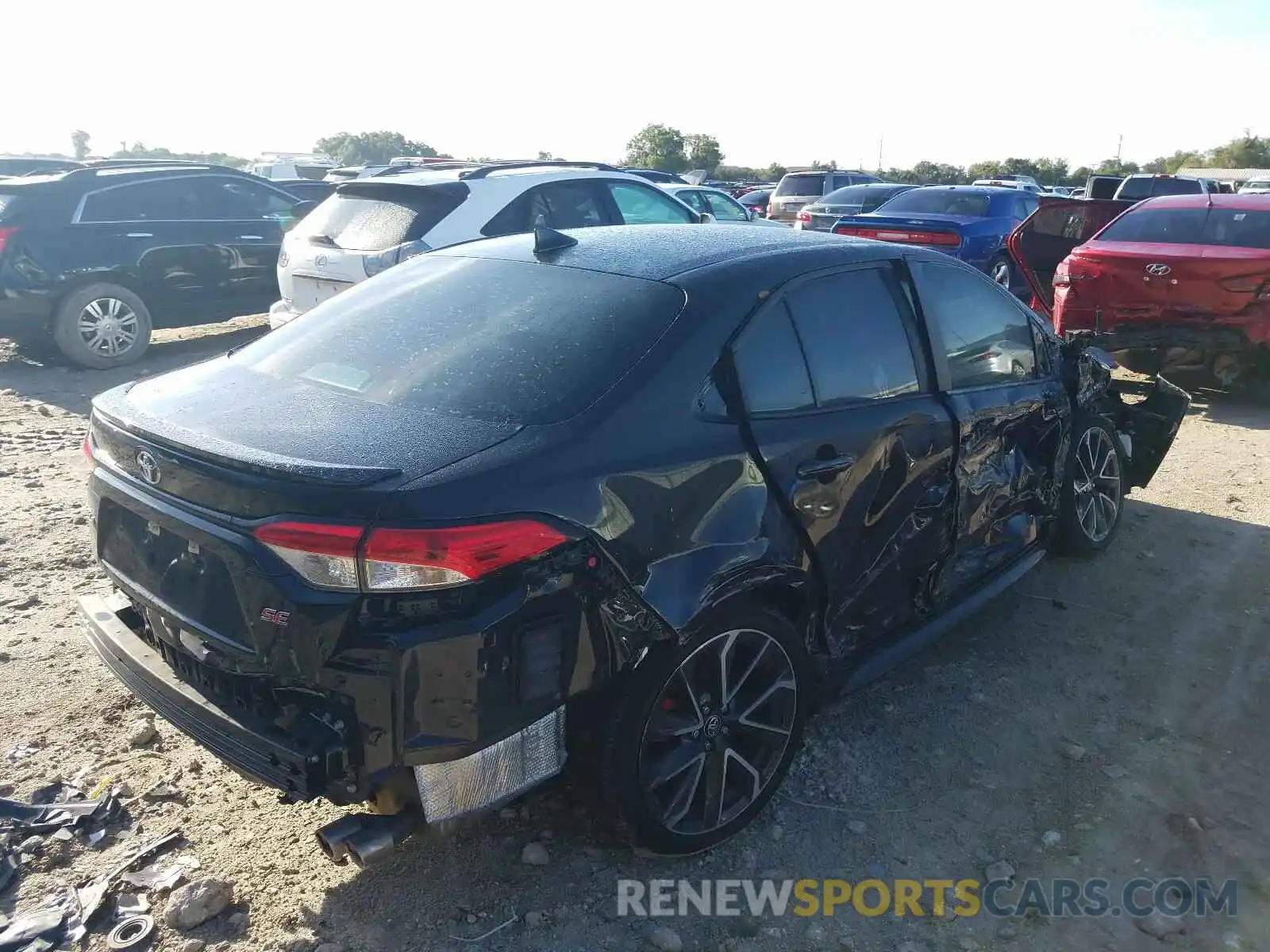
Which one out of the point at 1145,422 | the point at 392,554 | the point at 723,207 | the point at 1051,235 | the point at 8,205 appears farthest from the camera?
the point at 723,207

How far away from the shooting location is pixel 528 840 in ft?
9.82

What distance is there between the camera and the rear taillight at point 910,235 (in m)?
11.4

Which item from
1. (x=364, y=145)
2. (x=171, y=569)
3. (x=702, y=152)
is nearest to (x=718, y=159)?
(x=702, y=152)

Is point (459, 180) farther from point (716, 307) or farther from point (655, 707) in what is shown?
point (655, 707)

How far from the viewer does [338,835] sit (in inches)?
96.0

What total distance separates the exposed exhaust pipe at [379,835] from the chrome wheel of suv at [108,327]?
8231mm

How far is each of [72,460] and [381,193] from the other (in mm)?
2848

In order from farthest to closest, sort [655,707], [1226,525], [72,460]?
1. [72,460]
2. [1226,525]
3. [655,707]

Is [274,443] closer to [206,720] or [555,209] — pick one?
[206,720]

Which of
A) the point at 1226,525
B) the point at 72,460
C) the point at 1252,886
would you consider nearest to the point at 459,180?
the point at 72,460

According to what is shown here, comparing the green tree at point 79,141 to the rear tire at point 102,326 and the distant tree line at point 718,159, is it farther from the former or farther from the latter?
the rear tire at point 102,326

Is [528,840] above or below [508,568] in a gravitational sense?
below

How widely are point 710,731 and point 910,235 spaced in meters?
9.69

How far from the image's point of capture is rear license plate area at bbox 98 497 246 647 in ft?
8.09
